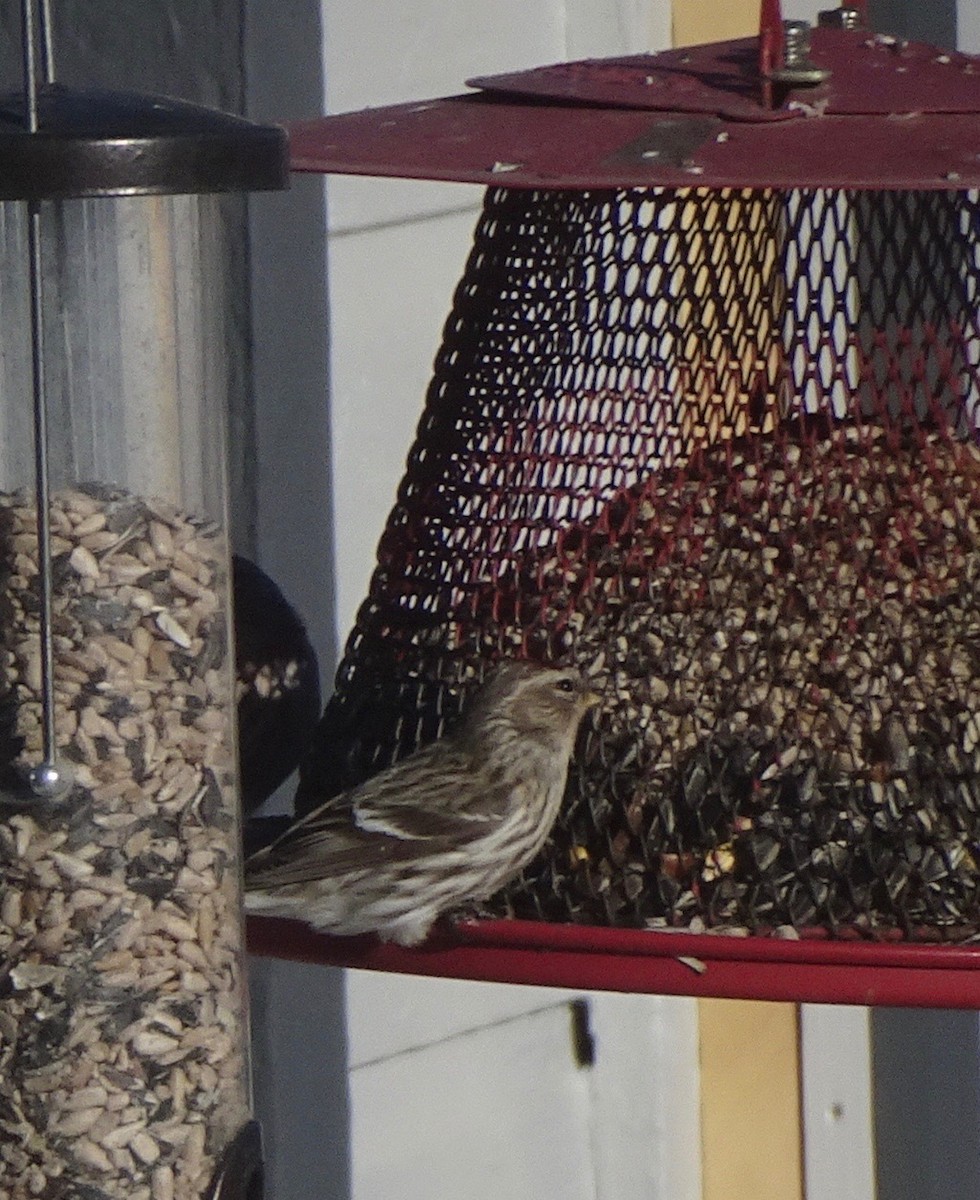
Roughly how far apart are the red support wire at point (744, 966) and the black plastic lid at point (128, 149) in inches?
35.0

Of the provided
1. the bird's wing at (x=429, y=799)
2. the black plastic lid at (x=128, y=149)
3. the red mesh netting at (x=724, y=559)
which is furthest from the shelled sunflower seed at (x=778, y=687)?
the black plastic lid at (x=128, y=149)

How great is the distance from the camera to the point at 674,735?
309 cm

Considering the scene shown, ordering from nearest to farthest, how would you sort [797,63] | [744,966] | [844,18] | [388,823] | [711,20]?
[744,966] → [797,63] → [844,18] → [388,823] → [711,20]

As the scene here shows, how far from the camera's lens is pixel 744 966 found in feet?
8.84

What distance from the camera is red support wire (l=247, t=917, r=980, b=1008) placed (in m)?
2.67

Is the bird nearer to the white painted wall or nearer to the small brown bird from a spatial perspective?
the small brown bird

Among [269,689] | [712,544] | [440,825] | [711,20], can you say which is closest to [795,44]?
[712,544]

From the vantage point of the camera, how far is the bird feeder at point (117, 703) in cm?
266

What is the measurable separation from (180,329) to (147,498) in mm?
190

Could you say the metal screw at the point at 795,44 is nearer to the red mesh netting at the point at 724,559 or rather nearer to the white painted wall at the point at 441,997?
the red mesh netting at the point at 724,559

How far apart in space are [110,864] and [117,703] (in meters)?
0.18

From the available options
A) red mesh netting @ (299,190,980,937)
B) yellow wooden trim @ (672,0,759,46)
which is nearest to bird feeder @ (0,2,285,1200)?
red mesh netting @ (299,190,980,937)

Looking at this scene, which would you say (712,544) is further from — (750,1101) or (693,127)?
(750,1101)

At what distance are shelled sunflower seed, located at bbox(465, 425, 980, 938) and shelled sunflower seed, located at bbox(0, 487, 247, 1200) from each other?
52 centimetres
